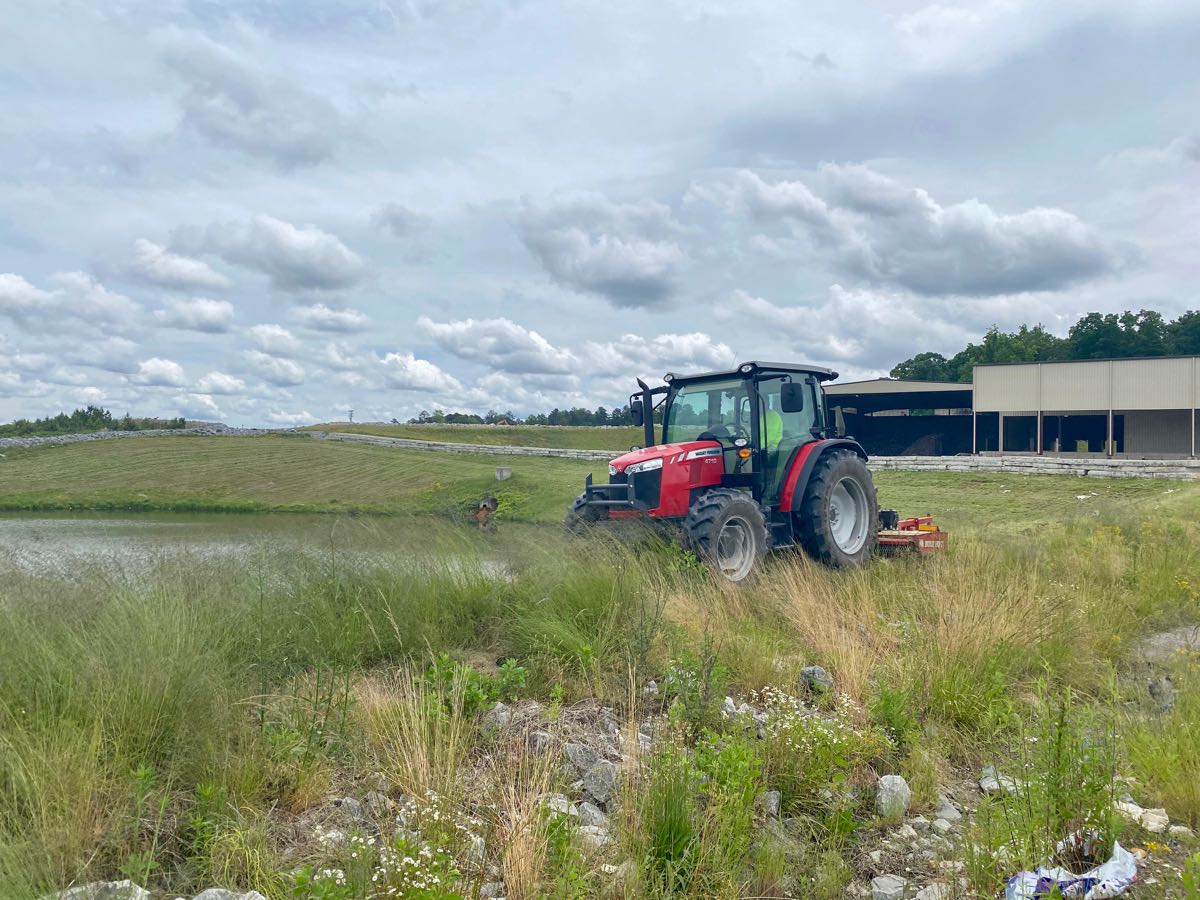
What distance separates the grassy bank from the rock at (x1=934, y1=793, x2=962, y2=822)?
2.8 inches

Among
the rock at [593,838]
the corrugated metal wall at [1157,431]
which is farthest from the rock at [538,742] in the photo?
the corrugated metal wall at [1157,431]

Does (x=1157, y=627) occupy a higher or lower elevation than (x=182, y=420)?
lower

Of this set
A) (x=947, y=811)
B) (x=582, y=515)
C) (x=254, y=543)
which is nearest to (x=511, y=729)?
(x=947, y=811)

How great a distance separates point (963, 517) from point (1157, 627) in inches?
413

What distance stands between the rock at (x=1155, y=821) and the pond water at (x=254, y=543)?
4.45 metres

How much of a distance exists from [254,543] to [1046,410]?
3916cm

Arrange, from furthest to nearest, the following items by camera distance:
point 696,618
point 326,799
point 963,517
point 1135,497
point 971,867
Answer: point 1135,497 → point 963,517 → point 696,618 → point 326,799 → point 971,867

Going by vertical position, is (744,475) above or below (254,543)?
above

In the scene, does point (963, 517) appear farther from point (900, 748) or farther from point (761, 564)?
A: point (900, 748)

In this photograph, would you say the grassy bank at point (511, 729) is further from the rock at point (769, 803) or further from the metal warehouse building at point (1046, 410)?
the metal warehouse building at point (1046, 410)

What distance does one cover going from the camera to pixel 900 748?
493 centimetres

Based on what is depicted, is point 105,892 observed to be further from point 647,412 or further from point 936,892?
point 647,412

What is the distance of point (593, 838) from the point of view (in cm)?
352

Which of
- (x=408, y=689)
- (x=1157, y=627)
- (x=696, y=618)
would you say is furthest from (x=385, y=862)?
(x=1157, y=627)
